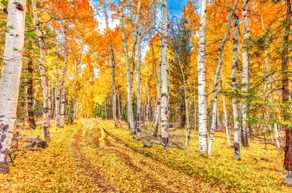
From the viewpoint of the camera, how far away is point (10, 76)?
19.7 feet

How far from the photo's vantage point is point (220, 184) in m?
6.90

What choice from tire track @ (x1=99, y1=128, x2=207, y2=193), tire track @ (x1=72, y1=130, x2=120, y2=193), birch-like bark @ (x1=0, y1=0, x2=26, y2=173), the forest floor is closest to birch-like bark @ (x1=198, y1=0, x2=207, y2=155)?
the forest floor

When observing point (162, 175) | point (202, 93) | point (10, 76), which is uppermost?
point (10, 76)

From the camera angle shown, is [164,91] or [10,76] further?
[164,91]

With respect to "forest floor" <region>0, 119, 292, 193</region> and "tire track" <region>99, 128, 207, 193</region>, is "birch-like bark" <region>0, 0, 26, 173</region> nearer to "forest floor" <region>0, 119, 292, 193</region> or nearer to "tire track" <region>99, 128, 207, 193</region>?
"forest floor" <region>0, 119, 292, 193</region>

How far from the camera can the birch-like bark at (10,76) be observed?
19.4 ft

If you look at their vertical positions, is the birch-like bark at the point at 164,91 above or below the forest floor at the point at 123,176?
above

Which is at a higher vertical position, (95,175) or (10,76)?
(10,76)

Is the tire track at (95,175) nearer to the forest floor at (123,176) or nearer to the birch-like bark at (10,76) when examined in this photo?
the forest floor at (123,176)

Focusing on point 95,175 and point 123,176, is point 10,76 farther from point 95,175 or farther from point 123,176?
point 123,176

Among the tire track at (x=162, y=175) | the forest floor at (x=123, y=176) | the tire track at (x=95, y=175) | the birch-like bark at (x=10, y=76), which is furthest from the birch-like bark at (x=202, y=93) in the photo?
the birch-like bark at (x=10, y=76)


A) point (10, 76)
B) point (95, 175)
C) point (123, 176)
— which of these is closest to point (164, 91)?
point (123, 176)

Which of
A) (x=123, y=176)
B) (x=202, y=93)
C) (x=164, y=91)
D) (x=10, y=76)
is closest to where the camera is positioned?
(x=10, y=76)

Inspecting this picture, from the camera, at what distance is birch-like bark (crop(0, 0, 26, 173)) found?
5.91 meters
